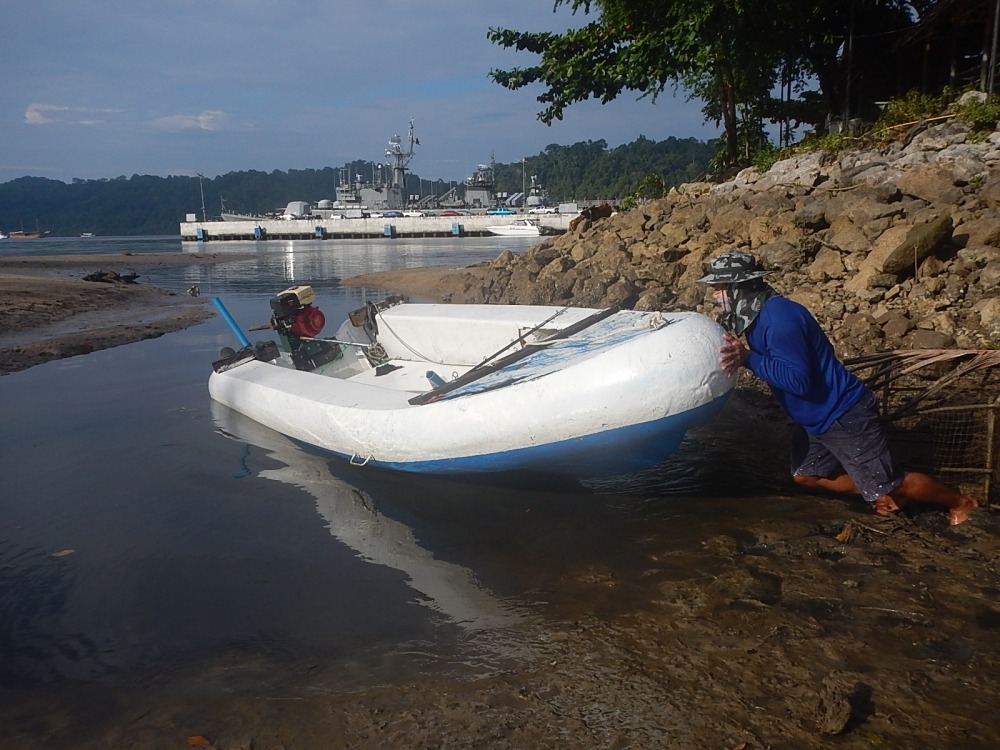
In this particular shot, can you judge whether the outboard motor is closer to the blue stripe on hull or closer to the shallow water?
the shallow water

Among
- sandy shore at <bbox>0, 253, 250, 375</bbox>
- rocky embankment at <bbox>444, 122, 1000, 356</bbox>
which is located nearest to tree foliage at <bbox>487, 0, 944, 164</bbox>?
rocky embankment at <bbox>444, 122, 1000, 356</bbox>

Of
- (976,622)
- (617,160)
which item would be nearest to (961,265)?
(976,622)

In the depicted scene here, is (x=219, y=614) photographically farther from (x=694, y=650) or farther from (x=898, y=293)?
(x=898, y=293)

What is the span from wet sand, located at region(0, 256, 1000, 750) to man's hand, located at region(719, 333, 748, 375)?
0.96 meters

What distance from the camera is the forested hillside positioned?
116m

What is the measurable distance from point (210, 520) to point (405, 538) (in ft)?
4.46

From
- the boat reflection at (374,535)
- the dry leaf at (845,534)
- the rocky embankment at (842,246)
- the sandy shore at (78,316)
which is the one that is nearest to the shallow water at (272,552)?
the boat reflection at (374,535)

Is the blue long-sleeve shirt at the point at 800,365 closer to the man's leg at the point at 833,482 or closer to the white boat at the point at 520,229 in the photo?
the man's leg at the point at 833,482

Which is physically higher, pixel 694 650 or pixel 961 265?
pixel 961 265

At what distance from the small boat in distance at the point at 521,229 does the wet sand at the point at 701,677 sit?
53167 millimetres

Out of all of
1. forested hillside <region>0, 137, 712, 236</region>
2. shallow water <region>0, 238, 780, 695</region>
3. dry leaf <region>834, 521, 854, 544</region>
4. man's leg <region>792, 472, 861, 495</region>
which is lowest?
shallow water <region>0, 238, 780, 695</region>

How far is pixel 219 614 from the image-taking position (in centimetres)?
350

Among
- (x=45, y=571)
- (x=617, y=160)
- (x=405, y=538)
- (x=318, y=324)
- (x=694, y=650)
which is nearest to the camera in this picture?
(x=694, y=650)

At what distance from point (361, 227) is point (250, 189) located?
110886mm
